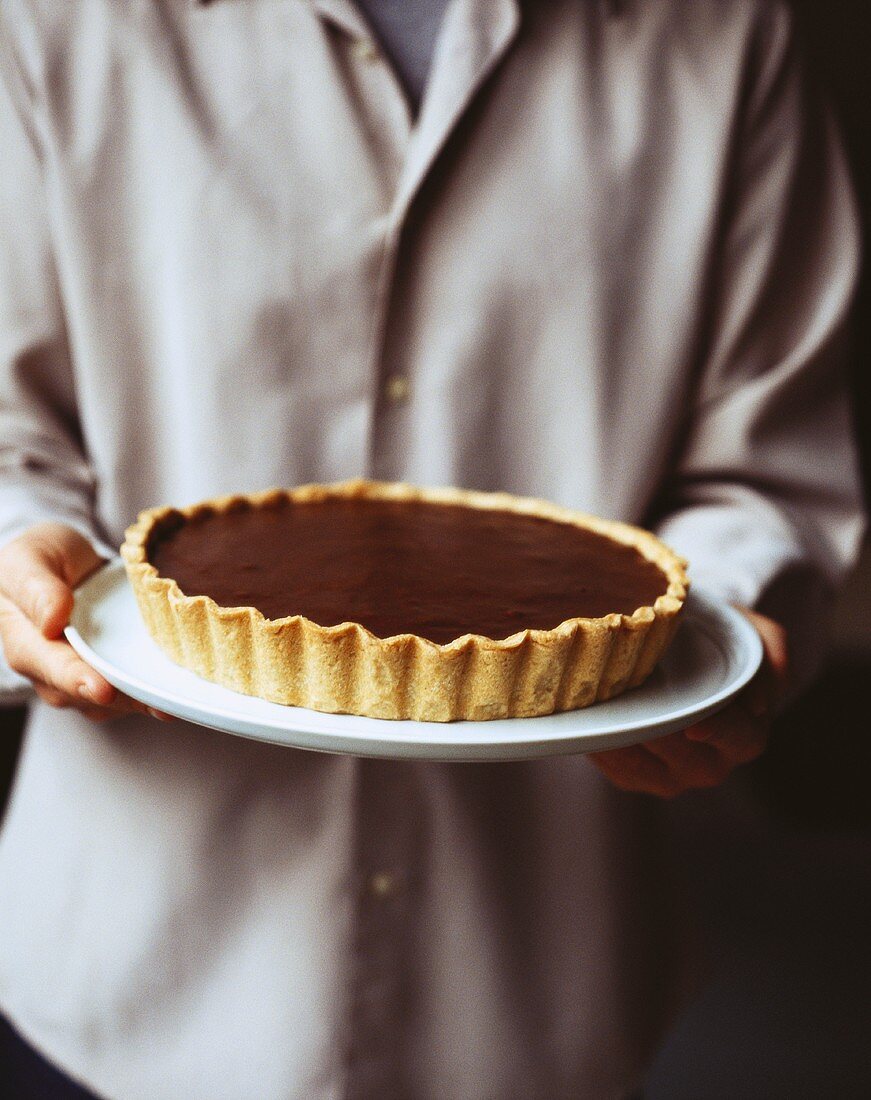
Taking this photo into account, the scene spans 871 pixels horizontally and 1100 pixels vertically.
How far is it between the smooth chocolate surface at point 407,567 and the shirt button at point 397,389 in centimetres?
17

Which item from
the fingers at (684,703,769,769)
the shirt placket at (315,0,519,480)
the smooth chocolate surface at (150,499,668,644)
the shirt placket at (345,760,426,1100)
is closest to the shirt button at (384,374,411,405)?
the shirt placket at (315,0,519,480)

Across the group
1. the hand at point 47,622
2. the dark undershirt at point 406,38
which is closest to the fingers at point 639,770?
the hand at point 47,622

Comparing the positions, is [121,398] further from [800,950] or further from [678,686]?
[800,950]

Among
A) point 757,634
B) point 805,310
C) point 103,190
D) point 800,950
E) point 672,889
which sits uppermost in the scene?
point 103,190

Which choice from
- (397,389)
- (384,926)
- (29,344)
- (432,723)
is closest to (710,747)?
(432,723)

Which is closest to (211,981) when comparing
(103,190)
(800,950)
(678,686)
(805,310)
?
(678,686)

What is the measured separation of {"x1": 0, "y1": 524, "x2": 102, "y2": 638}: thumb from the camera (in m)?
1.19

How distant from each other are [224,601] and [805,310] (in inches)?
48.0

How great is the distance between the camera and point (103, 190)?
1.54m

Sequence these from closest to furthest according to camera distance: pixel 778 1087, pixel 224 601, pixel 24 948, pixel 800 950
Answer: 1. pixel 224 601
2. pixel 24 948
3. pixel 778 1087
4. pixel 800 950

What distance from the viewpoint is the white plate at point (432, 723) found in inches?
40.1

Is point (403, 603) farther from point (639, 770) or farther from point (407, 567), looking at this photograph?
point (639, 770)

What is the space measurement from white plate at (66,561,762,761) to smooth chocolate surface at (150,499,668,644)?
89 millimetres

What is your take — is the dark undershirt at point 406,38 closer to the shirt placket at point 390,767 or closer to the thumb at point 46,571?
the shirt placket at point 390,767
